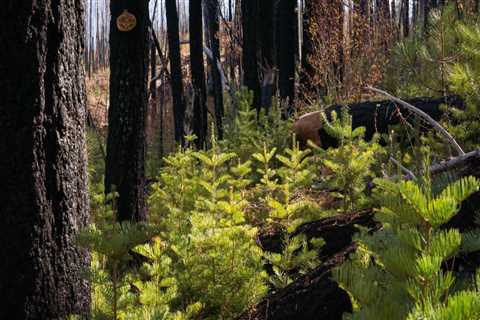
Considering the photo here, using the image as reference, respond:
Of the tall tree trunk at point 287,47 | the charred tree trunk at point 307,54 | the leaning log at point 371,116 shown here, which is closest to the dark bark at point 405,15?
the charred tree trunk at point 307,54

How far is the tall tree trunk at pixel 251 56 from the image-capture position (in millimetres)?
10695

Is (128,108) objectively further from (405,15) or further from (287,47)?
(405,15)

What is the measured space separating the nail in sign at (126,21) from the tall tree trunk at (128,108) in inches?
1.2

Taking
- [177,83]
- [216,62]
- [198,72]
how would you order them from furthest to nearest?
[216,62] → [198,72] → [177,83]

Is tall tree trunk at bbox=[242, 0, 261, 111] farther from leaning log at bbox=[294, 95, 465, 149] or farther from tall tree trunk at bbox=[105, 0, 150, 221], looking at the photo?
tall tree trunk at bbox=[105, 0, 150, 221]

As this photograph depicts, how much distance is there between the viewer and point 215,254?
2.63 meters

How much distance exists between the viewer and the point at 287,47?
1119 cm

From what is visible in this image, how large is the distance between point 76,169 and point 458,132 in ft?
8.17

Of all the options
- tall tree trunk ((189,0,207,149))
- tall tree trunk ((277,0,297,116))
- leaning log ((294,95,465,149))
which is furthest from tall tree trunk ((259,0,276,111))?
leaning log ((294,95,465,149))

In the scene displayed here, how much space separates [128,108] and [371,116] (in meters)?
3.16

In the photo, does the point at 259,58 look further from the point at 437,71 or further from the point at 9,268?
the point at 9,268

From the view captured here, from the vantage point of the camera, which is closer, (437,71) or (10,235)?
(10,235)

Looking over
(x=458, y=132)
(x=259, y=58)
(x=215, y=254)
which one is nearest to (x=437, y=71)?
(x=458, y=132)

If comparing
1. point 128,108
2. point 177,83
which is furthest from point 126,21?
point 177,83
